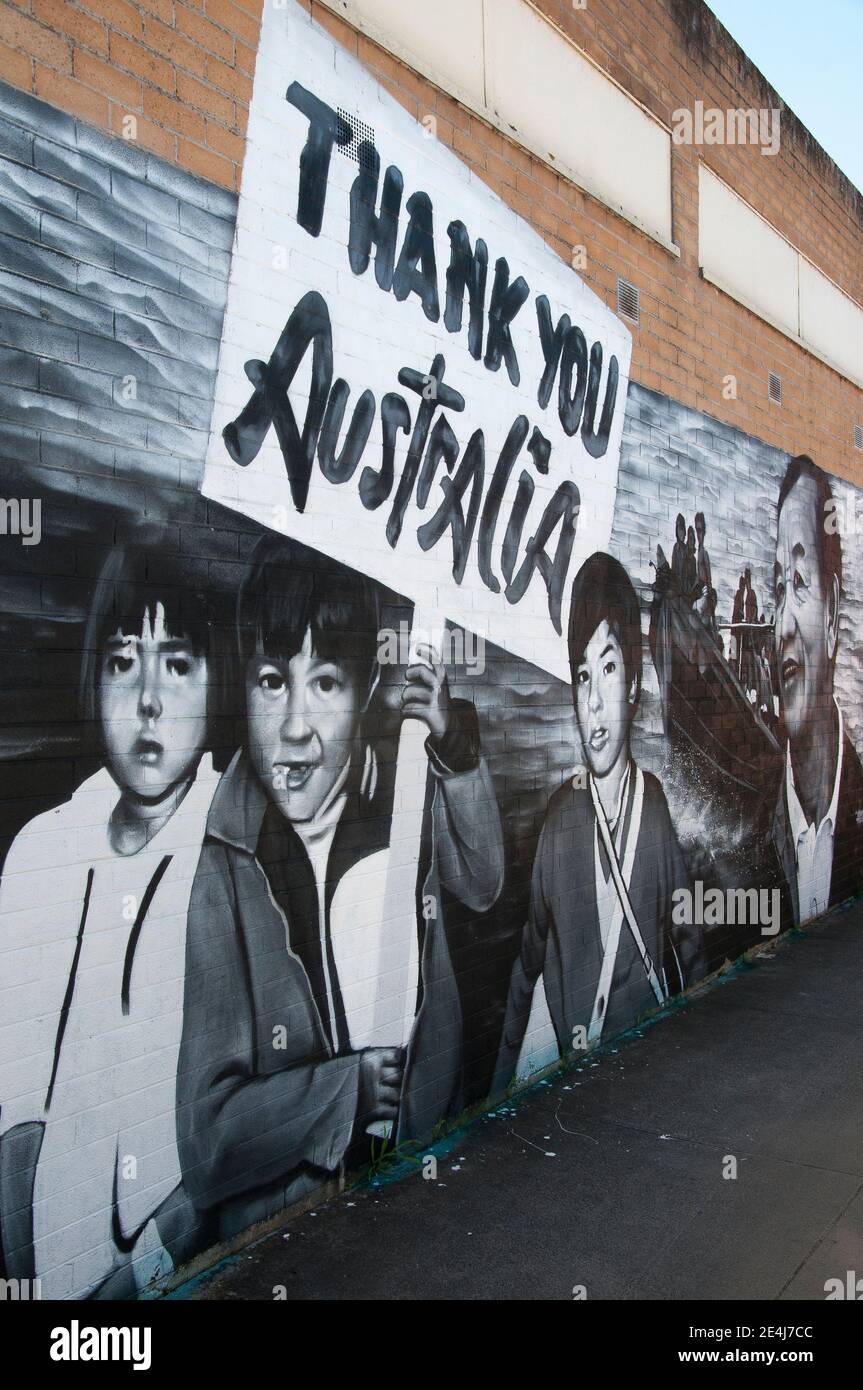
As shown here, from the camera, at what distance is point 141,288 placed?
357cm

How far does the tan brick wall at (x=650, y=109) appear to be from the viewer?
11.3ft

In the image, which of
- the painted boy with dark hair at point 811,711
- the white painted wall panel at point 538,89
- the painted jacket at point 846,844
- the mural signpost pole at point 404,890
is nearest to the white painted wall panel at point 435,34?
the white painted wall panel at point 538,89

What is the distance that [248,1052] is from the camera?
402cm

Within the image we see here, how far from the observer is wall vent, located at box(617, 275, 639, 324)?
6.54 meters

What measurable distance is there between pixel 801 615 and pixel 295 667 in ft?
21.3

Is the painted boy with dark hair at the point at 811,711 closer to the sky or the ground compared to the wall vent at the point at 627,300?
closer to the ground

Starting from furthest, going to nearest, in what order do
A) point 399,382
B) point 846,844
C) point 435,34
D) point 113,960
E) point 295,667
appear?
point 846,844
point 435,34
point 399,382
point 295,667
point 113,960

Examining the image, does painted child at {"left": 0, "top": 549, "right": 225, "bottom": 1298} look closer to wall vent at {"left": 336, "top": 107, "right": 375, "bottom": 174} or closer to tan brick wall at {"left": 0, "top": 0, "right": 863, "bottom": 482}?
tan brick wall at {"left": 0, "top": 0, "right": 863, "bottom": 482}

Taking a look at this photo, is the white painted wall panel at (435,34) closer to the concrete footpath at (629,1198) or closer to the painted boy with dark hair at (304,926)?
the painted boy with dark hair at (304,926)

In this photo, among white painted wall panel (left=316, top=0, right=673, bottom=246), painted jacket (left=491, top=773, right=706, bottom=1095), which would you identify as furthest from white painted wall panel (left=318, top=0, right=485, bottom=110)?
painted jacket (left=491, top=773, right=706, bottom=1095)

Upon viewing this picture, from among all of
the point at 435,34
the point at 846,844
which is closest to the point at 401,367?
the point at 435,34

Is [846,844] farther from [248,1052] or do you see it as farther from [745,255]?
[248,1052]

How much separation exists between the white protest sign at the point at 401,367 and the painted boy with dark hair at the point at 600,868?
39 centimetres

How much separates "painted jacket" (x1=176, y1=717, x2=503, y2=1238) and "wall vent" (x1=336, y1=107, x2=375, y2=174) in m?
2.44
